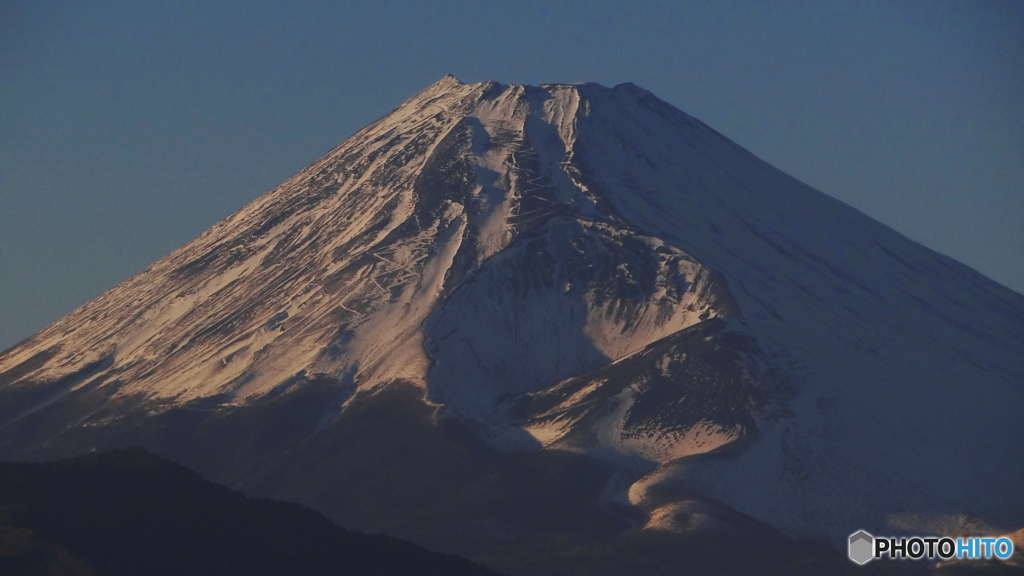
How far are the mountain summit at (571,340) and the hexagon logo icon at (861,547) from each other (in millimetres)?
2299

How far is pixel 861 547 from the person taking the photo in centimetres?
11075

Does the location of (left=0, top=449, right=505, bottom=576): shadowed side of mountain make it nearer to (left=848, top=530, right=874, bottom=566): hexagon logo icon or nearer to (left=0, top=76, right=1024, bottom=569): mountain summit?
(left=0, top=76, right=1024, bottom=569): mountain summit

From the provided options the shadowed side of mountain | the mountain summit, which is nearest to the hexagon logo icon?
the mountain summit

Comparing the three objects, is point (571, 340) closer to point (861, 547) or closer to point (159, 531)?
point (861, 547)

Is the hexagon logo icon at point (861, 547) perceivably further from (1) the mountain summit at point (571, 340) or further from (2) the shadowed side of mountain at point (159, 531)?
(2) the shadowed side of mountain at point (159, 531)

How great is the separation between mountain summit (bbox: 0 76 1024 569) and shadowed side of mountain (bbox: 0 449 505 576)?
155 ft

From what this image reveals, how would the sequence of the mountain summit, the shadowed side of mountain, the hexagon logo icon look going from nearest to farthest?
the shadowed side of mountain → the hexagon logo icon → the mountain summit

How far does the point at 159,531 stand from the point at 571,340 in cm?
8151

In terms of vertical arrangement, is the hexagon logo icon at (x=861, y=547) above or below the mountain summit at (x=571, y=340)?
below

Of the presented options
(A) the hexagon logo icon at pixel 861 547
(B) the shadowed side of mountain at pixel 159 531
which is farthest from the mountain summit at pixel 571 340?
(B) the shadowed side of mountain at pixel 159 531

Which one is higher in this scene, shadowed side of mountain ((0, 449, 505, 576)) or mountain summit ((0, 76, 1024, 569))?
mountain summit ((0, 76, 1024, 569))

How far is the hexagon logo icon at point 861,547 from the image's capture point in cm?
10799

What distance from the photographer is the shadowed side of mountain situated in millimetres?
54625

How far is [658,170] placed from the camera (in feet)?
542
